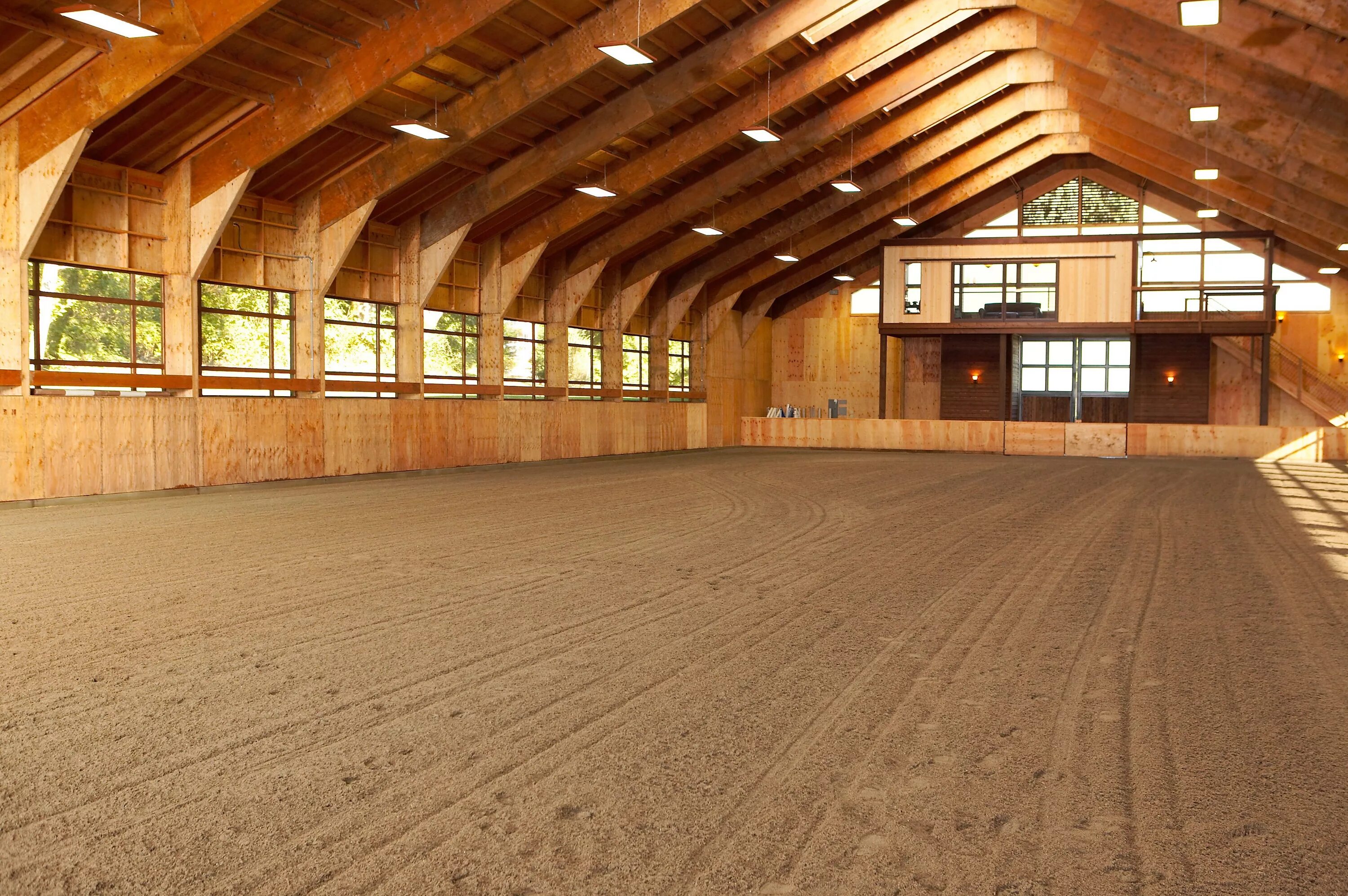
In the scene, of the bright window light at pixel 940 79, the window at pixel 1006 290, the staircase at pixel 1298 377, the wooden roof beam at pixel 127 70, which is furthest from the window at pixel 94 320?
the staircase at pixel 1298 377

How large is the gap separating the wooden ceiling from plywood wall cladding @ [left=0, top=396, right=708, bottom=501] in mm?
3233

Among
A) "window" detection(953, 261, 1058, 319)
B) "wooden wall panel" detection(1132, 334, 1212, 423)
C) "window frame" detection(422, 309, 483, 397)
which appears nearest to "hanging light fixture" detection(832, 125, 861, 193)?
"window" detection(953, 261, 1058, 319)

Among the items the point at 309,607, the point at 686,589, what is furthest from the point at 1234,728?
the point at 309,607

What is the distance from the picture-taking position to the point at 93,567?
811 cm

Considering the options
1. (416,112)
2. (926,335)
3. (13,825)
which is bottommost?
(13,825)

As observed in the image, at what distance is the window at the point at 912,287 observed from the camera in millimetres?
32031

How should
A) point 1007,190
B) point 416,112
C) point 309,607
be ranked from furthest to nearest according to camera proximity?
point 1007,190 < point 416,112 < point 309,607

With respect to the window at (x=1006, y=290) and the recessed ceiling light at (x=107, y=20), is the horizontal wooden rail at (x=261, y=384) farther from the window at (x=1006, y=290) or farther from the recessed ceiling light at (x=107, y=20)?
the window at (x=1006, y=290)

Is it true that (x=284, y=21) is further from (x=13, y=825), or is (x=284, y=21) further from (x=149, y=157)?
(x=13, y=825)

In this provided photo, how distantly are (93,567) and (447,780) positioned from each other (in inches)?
228

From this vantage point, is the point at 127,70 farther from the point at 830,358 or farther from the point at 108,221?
the point at 830,358

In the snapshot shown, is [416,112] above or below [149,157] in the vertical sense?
above

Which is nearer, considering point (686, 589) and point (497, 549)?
point (686, 589)

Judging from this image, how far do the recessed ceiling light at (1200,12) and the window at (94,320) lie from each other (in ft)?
45.6
